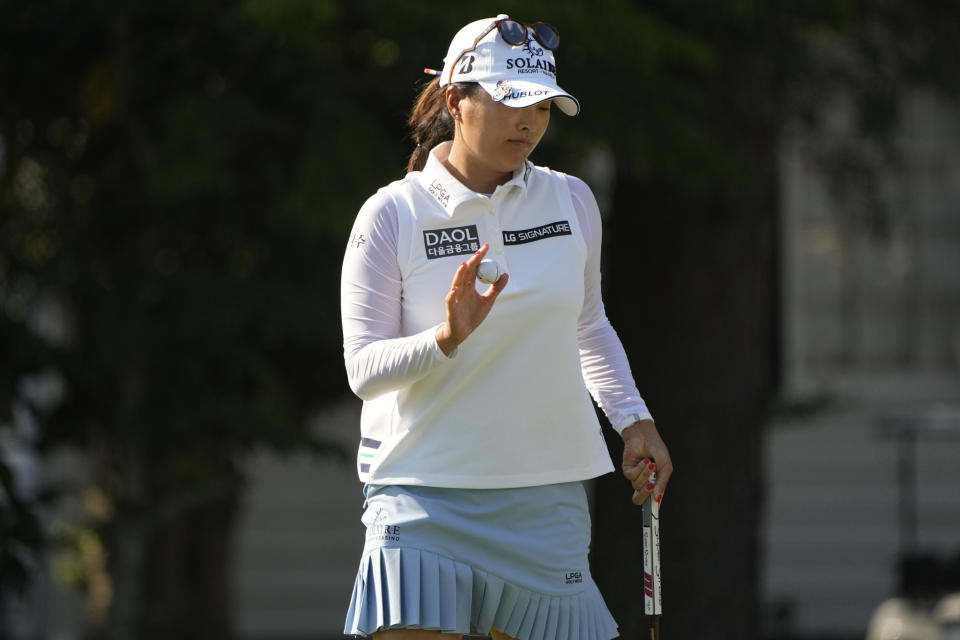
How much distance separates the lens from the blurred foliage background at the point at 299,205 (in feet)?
20.2

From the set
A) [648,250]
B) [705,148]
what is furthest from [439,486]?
[648,250]

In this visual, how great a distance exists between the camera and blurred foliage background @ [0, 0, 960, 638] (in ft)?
20.2

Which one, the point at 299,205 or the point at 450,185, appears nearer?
the point at 450,185

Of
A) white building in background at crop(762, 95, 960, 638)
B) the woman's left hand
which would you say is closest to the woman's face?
the woman's left hand

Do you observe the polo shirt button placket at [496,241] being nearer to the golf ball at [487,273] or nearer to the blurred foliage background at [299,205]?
the golf ball at [487,273]

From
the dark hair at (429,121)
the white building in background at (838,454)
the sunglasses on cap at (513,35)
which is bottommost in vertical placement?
the white building in background at (838,454)

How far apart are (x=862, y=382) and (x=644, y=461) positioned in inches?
437

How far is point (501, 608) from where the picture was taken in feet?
9.91

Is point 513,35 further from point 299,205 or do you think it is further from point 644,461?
point 299,205

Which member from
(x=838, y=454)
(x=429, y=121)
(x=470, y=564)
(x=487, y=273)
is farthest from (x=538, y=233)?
(x=838, y=454)

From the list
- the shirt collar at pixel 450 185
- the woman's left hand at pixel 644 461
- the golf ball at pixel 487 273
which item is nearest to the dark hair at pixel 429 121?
the shirt collar at pixel 450 185

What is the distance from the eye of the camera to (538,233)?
9.88 feet

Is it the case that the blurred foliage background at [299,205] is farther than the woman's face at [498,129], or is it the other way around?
the blurred foliage background at [299,205]

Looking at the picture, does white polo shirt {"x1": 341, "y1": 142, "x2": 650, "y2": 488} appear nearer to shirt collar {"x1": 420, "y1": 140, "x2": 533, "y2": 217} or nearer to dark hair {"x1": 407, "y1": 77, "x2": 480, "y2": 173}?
shirt collar {"x1": 420, "y1": 140, "x2": 533, "y2": 217}
